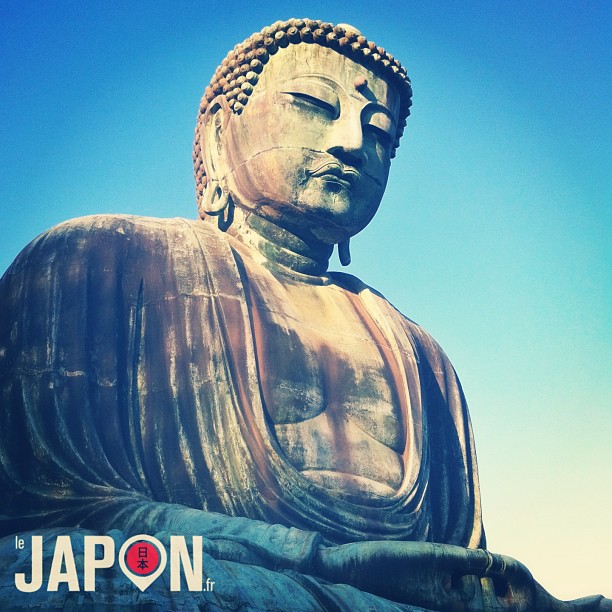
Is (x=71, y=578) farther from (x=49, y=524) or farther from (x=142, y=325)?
(x=142, y=325)

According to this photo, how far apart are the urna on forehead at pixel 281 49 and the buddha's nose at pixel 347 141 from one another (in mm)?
759

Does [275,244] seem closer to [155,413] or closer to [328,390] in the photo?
[328,390]

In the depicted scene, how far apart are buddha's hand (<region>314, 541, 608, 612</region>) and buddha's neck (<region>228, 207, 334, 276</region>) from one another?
3.23 m

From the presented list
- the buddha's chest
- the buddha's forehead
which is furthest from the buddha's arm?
the buddha's forehead

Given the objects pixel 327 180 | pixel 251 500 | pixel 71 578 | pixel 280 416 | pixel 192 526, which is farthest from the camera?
pixel 327 180

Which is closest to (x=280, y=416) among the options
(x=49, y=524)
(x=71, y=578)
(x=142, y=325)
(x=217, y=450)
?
(x=217, y=450)

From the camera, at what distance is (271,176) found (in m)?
10.5

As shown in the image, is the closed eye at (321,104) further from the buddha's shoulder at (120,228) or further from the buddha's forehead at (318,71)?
the buddha's shoulder at (120,228)

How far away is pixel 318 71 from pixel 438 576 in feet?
14.9

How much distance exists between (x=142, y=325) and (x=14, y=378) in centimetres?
106

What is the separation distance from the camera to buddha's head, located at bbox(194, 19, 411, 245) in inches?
410

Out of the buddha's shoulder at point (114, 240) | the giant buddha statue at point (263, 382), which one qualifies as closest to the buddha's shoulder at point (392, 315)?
the giant buddha statue at point (263, 382)

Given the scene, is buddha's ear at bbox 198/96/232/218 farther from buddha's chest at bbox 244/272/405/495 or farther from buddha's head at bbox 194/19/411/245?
buddha's chest at bbox 244/272/405/495

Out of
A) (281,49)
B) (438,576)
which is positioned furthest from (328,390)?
(281,49)
